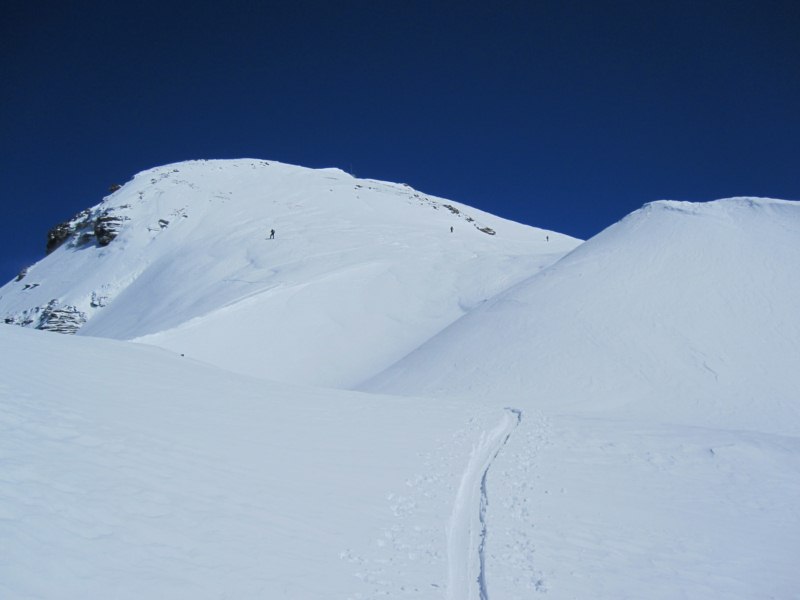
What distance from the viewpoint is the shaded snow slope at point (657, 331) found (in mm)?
15438

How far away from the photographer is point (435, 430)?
1111 centimetres

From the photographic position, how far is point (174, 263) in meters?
35.8

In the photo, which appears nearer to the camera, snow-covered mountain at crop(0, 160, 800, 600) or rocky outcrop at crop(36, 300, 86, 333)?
snow-covered mountain at crop(0, 160, 800, 600)

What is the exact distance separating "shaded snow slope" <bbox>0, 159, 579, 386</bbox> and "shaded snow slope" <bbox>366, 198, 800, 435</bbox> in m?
4.84

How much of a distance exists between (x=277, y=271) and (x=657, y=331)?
21.5 meters

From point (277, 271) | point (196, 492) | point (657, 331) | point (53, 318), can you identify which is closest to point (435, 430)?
point (196, 492)

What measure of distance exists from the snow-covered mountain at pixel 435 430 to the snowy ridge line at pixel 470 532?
0.14 ft

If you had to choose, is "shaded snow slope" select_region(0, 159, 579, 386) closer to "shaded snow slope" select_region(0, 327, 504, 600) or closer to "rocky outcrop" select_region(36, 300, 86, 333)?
"rocky outcrop" select_region(36, 300, 86, 333)

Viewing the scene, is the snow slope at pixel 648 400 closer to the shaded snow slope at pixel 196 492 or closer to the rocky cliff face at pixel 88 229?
the shaded snow slope at pixel 196 492

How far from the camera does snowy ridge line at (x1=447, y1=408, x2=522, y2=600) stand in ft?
16.0

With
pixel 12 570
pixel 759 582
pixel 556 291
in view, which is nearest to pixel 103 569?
pixel 12 570

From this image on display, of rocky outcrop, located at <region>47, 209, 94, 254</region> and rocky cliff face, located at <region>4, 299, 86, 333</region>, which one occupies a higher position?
rocky outcrop, located at <region>47, 209, 94, 254</region>

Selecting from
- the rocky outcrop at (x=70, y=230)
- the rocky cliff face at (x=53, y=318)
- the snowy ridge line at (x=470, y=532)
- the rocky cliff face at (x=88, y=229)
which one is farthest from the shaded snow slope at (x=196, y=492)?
the rocky outcrop at (x=70, y=230)

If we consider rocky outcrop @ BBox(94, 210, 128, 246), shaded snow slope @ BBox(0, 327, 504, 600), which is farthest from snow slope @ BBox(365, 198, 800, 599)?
rocky outcrop @ BBox(94, 210, 128, 246)
